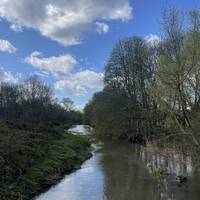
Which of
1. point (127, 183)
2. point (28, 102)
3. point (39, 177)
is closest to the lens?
point (39, 177)

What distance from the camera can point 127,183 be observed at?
62.4ft

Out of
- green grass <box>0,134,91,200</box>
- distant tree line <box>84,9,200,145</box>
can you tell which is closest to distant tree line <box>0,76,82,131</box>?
distant tree line <box>84,9,200,145</box>

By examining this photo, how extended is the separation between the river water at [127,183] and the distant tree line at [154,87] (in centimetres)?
218

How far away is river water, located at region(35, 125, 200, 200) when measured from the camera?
52.5ft

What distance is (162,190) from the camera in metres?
16.7

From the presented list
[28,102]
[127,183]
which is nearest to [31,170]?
[127,183]

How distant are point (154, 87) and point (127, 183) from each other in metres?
5.93

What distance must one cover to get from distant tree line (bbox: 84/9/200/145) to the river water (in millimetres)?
2181

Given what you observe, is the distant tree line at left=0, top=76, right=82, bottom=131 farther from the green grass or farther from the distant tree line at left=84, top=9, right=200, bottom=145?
the green grass

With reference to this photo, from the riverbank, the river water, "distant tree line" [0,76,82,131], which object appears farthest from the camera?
"distant tree line" [0,76,82,131]

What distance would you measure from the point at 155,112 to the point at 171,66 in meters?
21.2

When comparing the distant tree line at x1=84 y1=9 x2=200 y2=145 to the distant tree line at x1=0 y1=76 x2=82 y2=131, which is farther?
the distant tree line at x1=0 y1=76 x2=82 y2=131

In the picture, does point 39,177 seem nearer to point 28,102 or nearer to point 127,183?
point 127,183

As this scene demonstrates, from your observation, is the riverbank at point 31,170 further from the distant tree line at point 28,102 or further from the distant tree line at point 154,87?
the distant tree line at point 28,102
